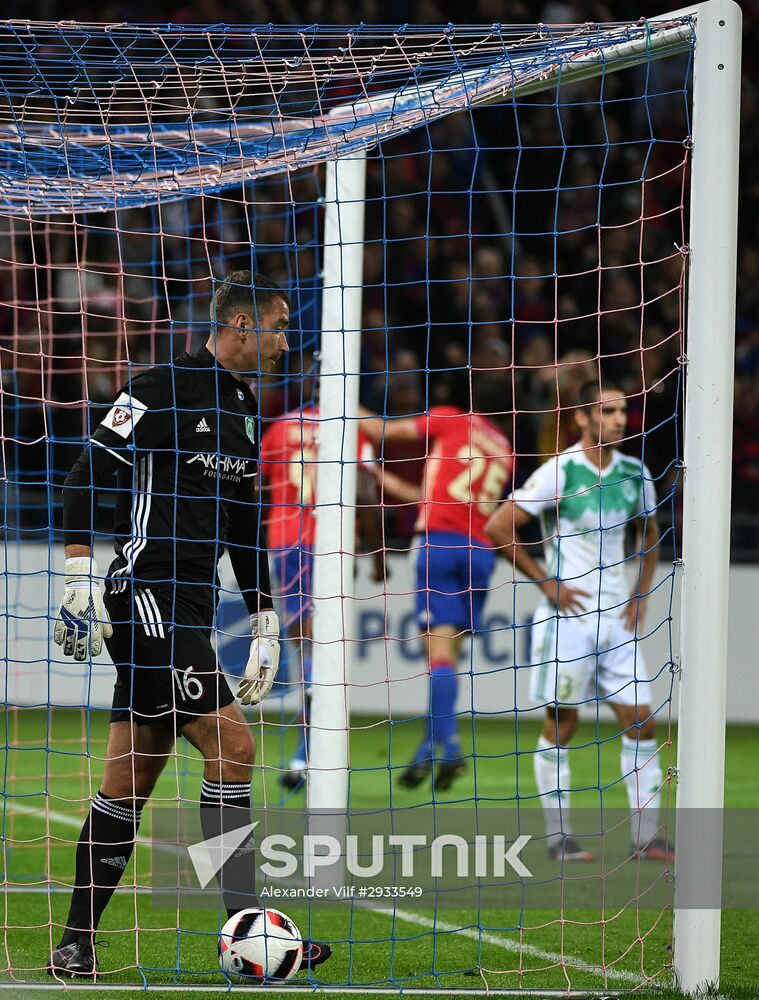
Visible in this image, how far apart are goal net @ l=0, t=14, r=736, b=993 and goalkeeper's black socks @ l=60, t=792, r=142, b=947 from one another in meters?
0.18

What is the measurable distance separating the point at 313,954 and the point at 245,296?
2048 mm

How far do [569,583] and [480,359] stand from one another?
18.3 feet

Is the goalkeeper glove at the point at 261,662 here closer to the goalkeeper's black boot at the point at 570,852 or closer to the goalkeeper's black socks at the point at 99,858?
the goalkeeper's black socks at the point at 99,858

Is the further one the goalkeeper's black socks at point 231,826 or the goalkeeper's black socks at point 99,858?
the goalkeeper's black socks at point 231,826

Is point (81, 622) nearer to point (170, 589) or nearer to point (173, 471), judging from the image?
point (170, 589)

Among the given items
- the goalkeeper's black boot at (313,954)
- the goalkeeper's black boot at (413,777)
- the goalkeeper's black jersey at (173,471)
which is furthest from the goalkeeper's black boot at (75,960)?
the goalkeeper's black boot at (413,777)

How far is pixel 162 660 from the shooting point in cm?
397

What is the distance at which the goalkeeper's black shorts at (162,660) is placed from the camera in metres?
3.95

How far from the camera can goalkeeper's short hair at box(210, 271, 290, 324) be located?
429 cm

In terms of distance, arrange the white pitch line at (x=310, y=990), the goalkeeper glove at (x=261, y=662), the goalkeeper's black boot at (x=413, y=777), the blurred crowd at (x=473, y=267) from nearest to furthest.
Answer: the white pitch line at (x=310, y=990) < the goalkeeper glove at (x=261, y=662) < the goalkeeper's black boot at (x=413, y=777) < the blurred crowd at (x=473, y=267)

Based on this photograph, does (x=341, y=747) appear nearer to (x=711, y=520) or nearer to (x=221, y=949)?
(x=221, y=949)

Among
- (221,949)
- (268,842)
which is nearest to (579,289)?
(268,842)

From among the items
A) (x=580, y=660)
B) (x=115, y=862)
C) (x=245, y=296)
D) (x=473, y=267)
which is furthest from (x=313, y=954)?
→ (x=473, y=267)

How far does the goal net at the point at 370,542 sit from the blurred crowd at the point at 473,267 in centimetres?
11
